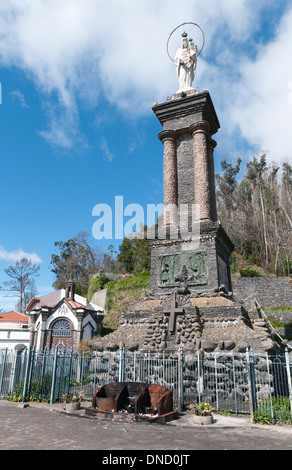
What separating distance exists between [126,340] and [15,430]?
242 inches

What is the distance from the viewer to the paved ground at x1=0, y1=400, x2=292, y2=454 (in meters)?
5.44

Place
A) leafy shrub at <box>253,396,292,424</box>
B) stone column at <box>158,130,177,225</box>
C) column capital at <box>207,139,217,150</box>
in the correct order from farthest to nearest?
column capital at <box>207,139,217,150</box> → stone column at <box>158,130,177,225</box> → leafy shrub at <box>253,396,292,424</box>

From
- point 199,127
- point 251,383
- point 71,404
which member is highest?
point 199,127

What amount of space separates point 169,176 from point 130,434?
12.0 m

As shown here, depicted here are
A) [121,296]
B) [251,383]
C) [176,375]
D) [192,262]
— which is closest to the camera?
[251,383]

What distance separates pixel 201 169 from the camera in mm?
15391

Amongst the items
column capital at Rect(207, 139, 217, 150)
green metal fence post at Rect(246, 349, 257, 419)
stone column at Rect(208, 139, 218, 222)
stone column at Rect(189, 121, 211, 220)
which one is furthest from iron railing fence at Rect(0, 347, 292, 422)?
column capital at Rect(207, 139, 217, 150)

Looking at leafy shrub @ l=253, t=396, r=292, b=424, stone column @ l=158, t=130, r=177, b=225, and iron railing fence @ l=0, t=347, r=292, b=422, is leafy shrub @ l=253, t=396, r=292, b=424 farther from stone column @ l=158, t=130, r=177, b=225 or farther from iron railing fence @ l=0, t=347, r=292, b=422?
stone column @ l=158, t=130, r=177, b=225

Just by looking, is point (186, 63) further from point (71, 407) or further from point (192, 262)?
point (71, 407)

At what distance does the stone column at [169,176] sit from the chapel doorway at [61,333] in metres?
16.1

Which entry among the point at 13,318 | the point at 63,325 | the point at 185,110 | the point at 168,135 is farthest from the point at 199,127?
the point at 13,318

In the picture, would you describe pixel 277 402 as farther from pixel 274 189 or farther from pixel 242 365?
pixel 274 189

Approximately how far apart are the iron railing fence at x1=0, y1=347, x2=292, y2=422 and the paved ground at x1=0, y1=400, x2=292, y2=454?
108 cm

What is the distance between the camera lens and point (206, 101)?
52.7 ft
